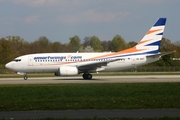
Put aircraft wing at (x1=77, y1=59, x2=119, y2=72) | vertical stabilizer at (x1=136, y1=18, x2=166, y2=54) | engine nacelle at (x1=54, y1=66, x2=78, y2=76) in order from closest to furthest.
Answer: engine nacelle at (x1=54, y1=66, x2=78, y2=76) → aircraft wing at (x1=77, y1=59, x2=119, y2=72) → vertical stabilizer at (x1=136, y1=18, x2=166, y2=54)

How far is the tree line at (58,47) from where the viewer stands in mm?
79500

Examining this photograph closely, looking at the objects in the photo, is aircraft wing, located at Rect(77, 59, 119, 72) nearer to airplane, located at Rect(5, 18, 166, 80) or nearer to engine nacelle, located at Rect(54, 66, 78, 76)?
airplane, located at Rect(5, 18, 166, 80)

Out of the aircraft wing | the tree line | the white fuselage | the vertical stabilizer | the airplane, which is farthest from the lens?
the tree line

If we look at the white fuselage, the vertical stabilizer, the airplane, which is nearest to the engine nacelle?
the airplane

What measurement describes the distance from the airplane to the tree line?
3378 cm

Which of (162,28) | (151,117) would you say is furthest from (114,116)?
(162,28)

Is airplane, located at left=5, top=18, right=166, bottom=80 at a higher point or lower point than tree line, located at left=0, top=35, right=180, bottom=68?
lower

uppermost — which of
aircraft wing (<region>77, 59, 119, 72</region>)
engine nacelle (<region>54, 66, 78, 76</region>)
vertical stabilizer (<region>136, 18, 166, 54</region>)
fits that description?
vertical stabilizer (<region>136, 18, 166, 54</region>)

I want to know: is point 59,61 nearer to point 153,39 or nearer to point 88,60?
point 88,60

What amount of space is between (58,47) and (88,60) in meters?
71.1

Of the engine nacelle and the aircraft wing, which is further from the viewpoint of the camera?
the aircraft wing

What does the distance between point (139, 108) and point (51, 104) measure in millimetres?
4416

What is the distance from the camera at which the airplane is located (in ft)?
132

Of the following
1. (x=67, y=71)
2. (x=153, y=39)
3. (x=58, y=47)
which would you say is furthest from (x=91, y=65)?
(x=58, y=47)
